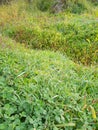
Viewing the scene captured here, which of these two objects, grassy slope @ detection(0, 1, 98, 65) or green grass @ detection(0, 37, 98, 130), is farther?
grassy slope @ detection(0, 1, 98, 65)

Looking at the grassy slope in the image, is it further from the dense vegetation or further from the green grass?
the green grass

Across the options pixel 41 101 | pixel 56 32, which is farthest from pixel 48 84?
pixel 56 32

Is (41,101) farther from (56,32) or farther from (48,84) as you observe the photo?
(56,32)

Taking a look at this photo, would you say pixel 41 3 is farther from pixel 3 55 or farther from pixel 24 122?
pixel 24 122

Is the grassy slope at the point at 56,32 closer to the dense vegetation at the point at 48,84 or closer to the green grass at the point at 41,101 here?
the dense vegetation at the point at 48,84

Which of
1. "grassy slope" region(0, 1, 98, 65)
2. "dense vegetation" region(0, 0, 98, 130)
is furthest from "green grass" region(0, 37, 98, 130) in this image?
"grassy slope" region(0, 1, 98, 65)

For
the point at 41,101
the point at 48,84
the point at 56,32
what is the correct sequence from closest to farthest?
the point at 41,101, the point at 48,84, the point at 56,32

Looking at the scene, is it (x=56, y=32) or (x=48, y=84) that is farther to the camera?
(x=56, y=32)

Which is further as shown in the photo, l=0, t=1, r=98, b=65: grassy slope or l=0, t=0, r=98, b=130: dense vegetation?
l=0, t=1, r=98, b=65: grassy slope

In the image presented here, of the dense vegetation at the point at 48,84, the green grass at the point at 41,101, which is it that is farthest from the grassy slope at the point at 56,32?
the green grass at the point at 41,101

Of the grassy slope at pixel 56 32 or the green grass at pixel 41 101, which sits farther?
the grassy slope at pixel 56 32

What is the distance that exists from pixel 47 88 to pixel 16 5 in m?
5.15

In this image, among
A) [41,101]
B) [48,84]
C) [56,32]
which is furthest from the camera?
[56,32]

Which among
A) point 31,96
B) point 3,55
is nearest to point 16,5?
point 3,55
